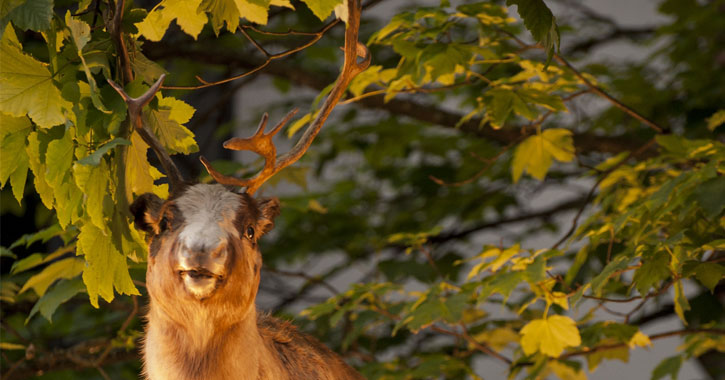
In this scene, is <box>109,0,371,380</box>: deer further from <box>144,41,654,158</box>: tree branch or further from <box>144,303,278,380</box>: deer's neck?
<box>144,41,654,158</box>: tree branch

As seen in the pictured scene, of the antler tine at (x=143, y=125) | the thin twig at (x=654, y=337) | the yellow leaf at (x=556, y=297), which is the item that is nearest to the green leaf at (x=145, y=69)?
the antler tine at (x=143, y=125)

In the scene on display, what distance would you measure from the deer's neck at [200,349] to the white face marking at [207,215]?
182 millimetres

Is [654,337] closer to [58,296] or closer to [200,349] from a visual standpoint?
[200,349]

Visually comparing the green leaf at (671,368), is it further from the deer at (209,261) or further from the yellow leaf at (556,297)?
the deer at (209,261)

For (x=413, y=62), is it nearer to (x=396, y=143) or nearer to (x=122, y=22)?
(x=122, y=22)

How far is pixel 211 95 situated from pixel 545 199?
278 cm

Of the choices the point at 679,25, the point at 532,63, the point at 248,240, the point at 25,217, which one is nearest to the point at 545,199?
the point at 679,25

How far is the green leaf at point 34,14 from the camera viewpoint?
50.9 inches

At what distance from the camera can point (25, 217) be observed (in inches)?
172

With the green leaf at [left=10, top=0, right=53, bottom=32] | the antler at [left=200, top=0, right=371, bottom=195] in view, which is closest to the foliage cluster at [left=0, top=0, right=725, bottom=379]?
the green leaf at [left=10, top=0, right=53, bottom=32]

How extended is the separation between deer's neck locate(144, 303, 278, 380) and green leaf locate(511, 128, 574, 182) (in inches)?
44.5

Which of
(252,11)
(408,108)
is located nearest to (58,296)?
(252,11)

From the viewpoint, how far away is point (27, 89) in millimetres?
1437

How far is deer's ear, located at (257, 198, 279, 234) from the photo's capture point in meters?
1.76
